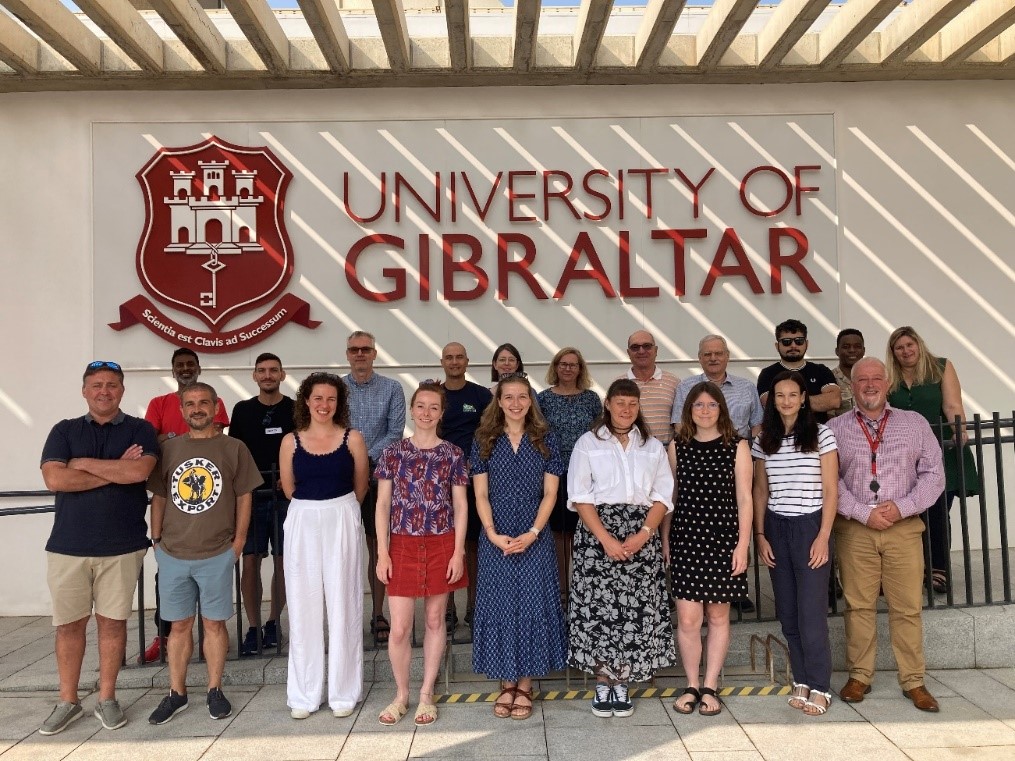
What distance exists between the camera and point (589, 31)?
6.01 m

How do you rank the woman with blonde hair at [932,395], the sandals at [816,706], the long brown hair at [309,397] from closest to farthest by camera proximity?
the sandals at [816,706]
the long brown hair at [309,397]
the woman with blonde hair at [932,395]

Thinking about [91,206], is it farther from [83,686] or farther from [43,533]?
[83,686]

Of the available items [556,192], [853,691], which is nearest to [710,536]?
[853,691]

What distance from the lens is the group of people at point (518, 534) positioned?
4051 millimetres

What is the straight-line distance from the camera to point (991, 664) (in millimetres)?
4695

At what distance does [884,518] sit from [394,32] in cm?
468

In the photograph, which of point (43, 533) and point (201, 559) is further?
point (43, 533)

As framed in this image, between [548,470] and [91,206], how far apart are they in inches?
197

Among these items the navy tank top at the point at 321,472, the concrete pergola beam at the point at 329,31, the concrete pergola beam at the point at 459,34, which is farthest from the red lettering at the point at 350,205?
the navy tank top at the point at 321,472

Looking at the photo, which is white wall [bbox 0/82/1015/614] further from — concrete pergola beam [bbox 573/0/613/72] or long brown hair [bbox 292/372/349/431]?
long brown hair [bbox 292/372/349/431]

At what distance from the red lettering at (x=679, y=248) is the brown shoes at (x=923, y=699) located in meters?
3.71

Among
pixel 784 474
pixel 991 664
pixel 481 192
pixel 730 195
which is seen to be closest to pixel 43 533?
pixel 481 192

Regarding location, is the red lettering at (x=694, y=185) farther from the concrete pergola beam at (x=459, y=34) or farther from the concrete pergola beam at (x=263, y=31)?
the concrete pergola beam at (x=263, y=31)

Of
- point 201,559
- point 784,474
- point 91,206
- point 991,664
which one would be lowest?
point 991,664
